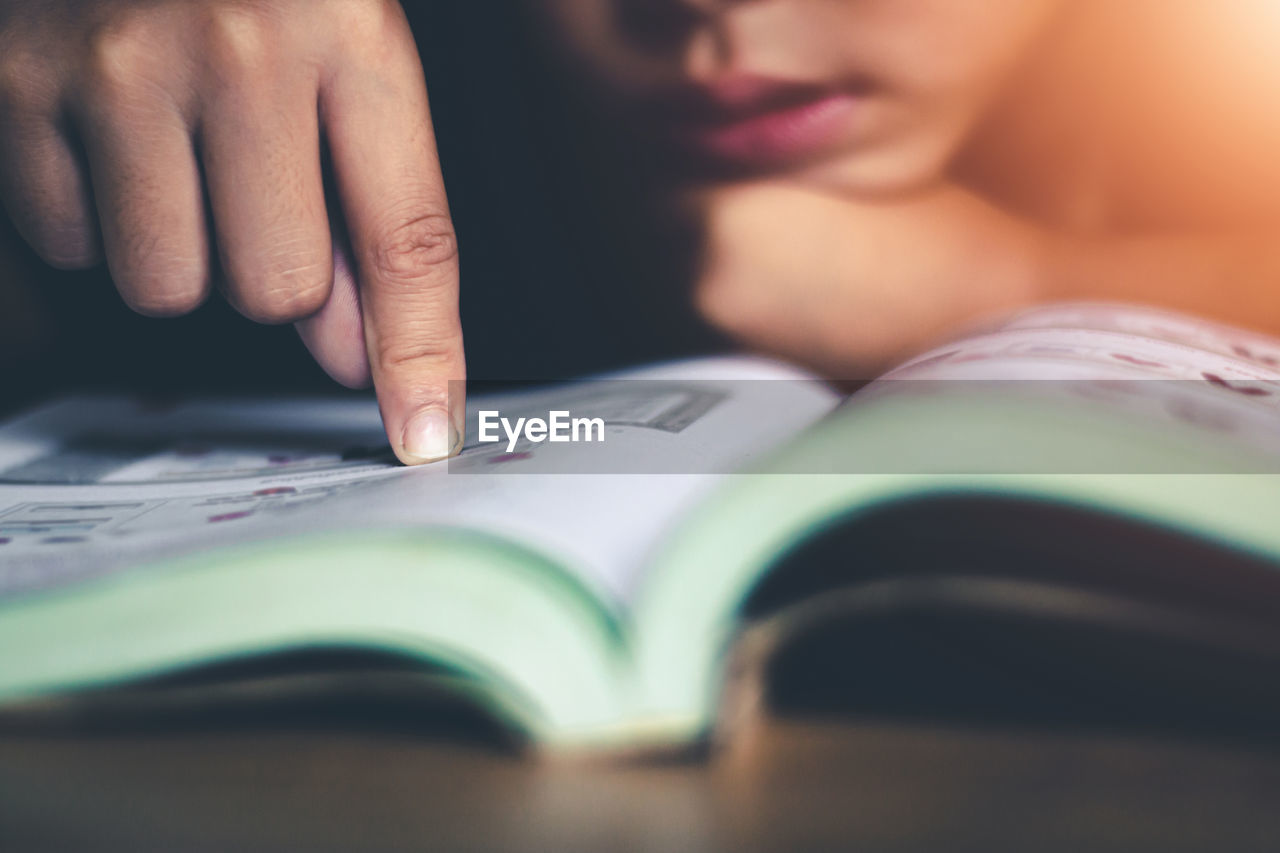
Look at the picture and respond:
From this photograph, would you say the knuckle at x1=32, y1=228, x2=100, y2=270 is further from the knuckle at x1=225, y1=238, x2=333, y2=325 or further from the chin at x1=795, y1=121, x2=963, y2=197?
the chin at x1=795, y1=121, x2=963, y2=197

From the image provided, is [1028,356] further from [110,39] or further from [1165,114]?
[1165,114]

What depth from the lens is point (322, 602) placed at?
10.6 inches

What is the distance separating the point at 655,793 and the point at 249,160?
0.36 metres

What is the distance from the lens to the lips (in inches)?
30.3

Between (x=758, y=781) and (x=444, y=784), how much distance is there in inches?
3.9

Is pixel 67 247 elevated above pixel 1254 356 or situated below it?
above

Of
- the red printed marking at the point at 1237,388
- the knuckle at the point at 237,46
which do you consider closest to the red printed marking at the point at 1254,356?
the red printed marking at the point at 1237,388

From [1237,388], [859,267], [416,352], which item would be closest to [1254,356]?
[1237,388]

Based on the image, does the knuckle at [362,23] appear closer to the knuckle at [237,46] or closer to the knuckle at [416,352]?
the knuckle at [237,46]

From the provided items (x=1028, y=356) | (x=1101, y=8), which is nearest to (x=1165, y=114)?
(x=1101, y=8)

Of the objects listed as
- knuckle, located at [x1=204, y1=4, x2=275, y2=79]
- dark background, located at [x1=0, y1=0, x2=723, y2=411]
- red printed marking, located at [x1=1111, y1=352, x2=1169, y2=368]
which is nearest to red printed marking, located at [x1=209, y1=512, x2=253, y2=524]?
knuckle, located at [x1=204, y1=4, x2=275, y2=79]

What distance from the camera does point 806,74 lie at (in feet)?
2.49

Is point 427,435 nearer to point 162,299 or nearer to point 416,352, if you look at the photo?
point 416,352

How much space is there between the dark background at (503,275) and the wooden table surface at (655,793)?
609 millimetres
